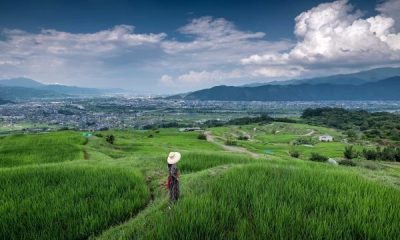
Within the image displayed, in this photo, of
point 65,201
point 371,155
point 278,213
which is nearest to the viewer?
point 278,213

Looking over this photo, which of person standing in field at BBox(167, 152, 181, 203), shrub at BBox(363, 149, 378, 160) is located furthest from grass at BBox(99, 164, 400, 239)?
shrub at BBox(363, 149, 378, 160)

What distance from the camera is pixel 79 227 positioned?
5996 mm

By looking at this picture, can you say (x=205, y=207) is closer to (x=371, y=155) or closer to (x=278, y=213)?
(x=278, y=213)

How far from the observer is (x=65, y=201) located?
23.8ft

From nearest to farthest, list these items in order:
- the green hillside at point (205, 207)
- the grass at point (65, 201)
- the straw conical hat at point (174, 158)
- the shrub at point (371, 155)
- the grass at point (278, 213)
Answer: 1. the grass at point (278, 213)
2. the green hillside at point (205, 207)
3. the grass at point (65, 201)
4. the straw conical hat at point (174, 158)
5. the shrub at point (371, 155)

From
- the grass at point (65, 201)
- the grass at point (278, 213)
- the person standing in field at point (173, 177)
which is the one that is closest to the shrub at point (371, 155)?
the grass at point (278, 213)

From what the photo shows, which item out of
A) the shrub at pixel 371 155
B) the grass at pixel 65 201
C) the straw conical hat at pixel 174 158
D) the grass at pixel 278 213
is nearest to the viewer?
the grass at pixel 278 213

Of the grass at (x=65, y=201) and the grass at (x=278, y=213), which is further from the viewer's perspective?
the grass at (x=65, y=201)

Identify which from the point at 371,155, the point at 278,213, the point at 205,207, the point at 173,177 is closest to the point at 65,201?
the point at 173,177

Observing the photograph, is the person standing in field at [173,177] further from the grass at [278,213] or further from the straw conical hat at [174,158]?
the grass at [278,213]

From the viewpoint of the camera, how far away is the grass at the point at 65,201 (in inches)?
237

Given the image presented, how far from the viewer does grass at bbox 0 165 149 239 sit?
601 cm

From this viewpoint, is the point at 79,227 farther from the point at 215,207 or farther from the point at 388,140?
the point at 388,140

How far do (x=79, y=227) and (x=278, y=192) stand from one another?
4.33 meters
